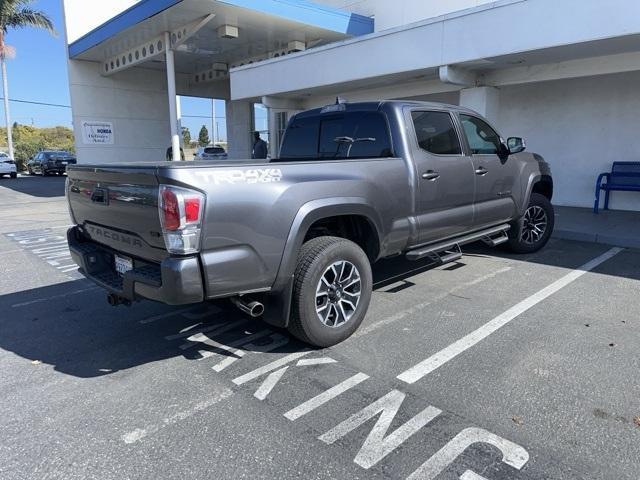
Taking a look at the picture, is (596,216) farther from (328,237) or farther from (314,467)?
(314,467)

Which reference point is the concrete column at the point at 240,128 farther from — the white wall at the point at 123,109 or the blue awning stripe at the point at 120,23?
the blue awning stripe at the point at 120,23

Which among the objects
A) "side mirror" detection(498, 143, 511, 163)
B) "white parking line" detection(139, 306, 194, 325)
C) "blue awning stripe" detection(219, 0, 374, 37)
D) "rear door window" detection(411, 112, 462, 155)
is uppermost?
"blue awning stripe" detection(219, 0, 374, 37)

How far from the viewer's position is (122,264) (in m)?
3.74

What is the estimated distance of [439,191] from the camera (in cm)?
479

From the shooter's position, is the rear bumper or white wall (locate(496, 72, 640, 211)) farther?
white wall (locate(496, 72, 640, 211))

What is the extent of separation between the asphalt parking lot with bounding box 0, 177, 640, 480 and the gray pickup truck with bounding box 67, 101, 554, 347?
48 cm

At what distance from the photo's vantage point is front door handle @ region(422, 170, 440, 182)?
Result: 4.61 m

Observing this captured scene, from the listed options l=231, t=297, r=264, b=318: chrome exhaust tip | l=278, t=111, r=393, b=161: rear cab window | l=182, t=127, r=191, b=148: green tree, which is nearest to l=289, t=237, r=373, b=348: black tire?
l=231, t=297, r=264, b=318: chrome exhaust tip

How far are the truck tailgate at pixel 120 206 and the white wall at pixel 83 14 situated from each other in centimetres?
1843

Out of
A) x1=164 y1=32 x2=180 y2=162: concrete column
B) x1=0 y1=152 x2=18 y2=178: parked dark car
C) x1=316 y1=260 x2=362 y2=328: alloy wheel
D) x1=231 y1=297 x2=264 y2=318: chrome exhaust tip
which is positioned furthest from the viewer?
x1=0 y1=152 x2=18 y2=178: parked dark car

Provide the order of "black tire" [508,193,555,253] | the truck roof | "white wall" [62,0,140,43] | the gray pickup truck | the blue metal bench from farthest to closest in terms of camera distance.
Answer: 1. "white wall" [62,0,140,43]
2. the blue metal bench
3. "black tire" [508,193,555,253]
4. the truck roof
5. the gray pickup truck

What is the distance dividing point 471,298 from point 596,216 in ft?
20.4

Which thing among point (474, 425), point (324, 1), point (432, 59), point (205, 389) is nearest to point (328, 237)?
point (205, 389)

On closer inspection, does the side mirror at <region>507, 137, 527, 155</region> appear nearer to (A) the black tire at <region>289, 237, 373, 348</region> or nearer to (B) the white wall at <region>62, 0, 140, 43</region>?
(A) the black tire at <region>289, 237, 373, 348</region>
